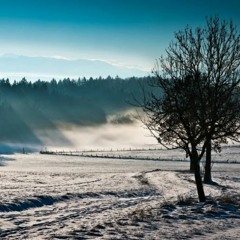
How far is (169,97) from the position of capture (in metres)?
20.4

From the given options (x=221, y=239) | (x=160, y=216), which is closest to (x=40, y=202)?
(x=160, y=216)

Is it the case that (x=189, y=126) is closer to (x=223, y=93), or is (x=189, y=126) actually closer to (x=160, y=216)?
(x=223, y=93)

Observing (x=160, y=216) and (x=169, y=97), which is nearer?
(x=160, y=216)

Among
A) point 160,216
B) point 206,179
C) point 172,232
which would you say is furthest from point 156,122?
point 206,179

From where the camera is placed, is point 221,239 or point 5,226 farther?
point 5,226

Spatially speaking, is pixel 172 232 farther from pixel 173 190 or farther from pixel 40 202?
pixel 173 190

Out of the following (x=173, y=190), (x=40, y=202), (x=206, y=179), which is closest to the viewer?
(x=40, y=202)

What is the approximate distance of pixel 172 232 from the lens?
12.8 m

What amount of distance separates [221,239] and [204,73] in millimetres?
10505

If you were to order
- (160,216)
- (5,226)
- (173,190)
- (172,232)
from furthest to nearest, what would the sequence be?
1. (173,190)
2. (160,216)
3. (5,226)
4. (172,232)

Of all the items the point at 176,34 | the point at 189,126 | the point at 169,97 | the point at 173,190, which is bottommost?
the point at 173,190

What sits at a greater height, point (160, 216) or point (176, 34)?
point (176, 34)

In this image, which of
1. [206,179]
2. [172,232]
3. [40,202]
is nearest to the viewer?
[172,232]

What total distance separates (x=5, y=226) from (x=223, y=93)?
11.3 m
